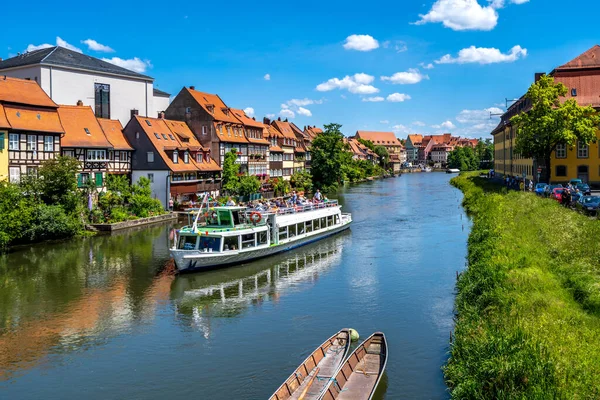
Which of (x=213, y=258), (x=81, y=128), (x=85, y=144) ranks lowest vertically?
(x=213, y=258)

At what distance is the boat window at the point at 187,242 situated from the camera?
97.5ft

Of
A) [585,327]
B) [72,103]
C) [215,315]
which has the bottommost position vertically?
[215,315]

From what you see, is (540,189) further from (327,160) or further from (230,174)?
(327,160)

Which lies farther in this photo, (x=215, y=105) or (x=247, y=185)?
(x=215, y=105)

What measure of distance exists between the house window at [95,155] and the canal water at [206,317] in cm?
1215

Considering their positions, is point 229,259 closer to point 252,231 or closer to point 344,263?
point 252,231

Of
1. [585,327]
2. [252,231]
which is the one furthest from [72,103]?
[585,327]

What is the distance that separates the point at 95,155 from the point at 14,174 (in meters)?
8.76

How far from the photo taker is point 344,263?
3209 centimetres

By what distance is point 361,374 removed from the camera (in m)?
15.3

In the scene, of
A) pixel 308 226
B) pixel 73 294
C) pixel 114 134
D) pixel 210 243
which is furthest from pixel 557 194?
pixel 114 134

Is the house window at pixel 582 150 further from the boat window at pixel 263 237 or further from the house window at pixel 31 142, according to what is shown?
the house window at pixel 31 142

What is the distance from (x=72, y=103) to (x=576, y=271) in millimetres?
49059

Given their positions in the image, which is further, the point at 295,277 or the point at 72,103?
the point at 72,103
